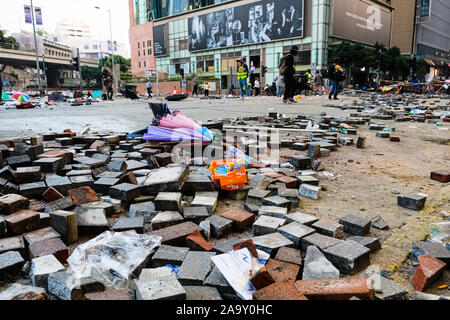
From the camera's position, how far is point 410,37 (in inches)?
2386

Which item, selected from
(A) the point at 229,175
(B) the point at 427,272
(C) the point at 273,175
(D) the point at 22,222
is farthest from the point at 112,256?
(C) the point at 273,175

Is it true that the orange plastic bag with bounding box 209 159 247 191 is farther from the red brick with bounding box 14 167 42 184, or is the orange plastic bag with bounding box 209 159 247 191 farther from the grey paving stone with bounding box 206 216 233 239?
the red brick with bounding box 14 167 42 184

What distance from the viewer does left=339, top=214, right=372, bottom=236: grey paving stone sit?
1849 mm

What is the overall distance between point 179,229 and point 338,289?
92cm

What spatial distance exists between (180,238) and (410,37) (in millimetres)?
72205

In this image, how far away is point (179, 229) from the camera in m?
1.84

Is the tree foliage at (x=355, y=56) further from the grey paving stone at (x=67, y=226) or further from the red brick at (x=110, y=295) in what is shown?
the red brick at (x=110, y=295)

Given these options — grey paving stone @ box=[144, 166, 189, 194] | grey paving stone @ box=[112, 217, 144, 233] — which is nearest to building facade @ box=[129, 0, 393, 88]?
grey paving stone @ box=[144, 166, 189, 194]

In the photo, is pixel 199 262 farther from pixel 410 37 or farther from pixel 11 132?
pixel 410 37

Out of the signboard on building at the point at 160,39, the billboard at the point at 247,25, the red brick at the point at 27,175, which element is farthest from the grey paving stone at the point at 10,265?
the signboard on building at the point at 160,39

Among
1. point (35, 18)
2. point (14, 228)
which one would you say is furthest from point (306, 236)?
point (35, 18)

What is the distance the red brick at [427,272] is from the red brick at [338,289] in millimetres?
274

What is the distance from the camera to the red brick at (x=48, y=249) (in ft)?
5.19

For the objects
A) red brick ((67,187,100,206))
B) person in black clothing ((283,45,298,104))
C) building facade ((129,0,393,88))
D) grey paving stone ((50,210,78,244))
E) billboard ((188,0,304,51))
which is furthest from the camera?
billboard ((188,0,304,51))
